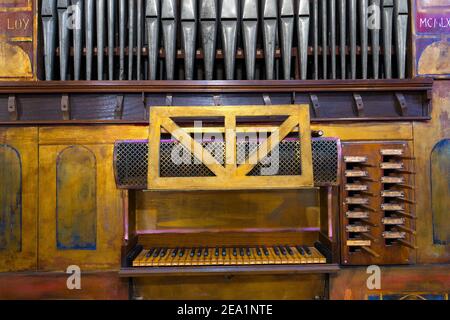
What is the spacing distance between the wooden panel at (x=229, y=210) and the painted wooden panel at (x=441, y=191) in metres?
1.16

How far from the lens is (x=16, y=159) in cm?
347

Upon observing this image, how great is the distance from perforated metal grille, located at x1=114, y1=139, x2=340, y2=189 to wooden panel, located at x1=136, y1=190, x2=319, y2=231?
2.00 ft

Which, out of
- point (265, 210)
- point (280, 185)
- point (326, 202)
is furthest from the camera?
point (265, 210)

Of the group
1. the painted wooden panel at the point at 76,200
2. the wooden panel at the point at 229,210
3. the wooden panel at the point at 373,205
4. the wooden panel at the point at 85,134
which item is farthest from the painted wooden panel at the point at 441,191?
the painted wooden panel at the point at 76,200

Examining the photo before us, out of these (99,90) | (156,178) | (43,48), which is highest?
(43,48)

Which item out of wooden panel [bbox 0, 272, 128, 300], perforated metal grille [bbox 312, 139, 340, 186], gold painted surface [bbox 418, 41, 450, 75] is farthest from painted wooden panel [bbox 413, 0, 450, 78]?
wooden panel [bbox 0, 272, 128, 300]

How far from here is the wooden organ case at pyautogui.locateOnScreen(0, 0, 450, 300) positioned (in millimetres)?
3426

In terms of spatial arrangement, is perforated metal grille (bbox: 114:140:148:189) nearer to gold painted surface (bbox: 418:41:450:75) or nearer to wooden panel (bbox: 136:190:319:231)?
wooden panel (bbox: 136:190:319:231)

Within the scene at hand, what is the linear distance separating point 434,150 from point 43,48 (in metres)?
4.07

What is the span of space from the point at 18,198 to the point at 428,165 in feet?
13.3

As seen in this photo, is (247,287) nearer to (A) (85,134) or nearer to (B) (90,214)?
(B) (90,214)

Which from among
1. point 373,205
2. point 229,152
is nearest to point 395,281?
point 373,205

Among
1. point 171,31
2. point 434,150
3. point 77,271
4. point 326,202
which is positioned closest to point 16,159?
point 77,271

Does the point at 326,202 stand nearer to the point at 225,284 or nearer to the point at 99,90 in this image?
the point at 225,284
